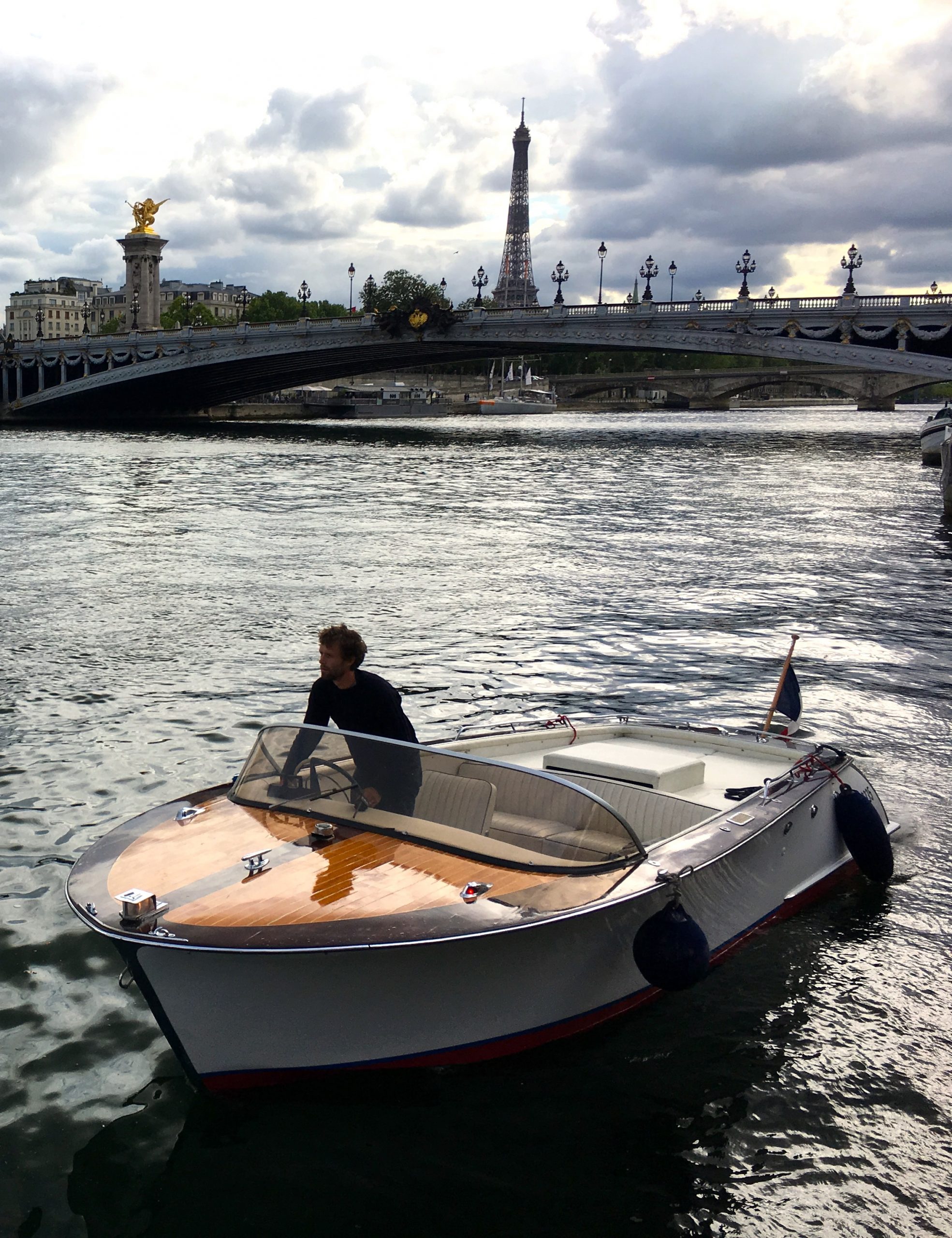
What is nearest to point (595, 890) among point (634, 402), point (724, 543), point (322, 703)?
point (322, 703)

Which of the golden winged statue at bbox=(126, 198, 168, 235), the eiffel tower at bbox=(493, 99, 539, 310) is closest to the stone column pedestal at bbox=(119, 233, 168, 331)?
the golden winged statue at bbox=(126, 198, 168, 235)

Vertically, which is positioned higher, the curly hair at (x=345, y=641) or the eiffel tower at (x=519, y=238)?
the eiffel tower at (x=519, y=238)

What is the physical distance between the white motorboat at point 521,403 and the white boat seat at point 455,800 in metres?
109

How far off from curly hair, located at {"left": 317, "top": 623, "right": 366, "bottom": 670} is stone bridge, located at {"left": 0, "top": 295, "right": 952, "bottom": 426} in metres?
49.5

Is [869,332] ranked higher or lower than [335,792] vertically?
higher

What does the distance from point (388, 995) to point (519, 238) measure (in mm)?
154842

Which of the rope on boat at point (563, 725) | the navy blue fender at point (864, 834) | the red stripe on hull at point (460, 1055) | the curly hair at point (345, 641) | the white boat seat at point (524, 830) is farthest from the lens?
the rope on boat at point (563, 725)

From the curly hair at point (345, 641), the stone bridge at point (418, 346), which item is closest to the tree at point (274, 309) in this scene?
the stone bridge at point (418, 346)

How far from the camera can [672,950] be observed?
5215 mm

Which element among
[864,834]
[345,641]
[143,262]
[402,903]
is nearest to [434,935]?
[402,903]

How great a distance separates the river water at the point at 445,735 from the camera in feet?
15.0

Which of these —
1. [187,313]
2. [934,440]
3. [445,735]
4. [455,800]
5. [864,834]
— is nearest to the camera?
[455,800]

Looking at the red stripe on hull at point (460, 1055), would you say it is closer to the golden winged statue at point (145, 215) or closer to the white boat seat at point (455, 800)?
the white boat seat at point (455, 800)

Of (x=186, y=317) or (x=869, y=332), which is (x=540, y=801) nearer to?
(x=869, y=332)
